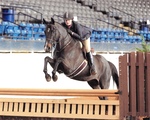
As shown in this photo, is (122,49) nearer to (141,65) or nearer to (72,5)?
(72,5)

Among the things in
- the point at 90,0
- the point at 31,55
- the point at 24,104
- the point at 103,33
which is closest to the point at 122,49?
the point at 103,33

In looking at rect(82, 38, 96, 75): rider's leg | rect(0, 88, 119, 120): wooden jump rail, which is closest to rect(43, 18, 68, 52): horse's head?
rect(82, 38, 96, 75): rider's leg

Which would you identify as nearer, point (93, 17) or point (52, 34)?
point (52, 34)

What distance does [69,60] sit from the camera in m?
8.05

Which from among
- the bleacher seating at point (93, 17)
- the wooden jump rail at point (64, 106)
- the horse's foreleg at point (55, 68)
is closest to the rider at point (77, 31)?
the horse's foreleg at point (55, 68)

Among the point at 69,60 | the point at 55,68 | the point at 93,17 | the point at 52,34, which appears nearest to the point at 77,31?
the point at 69,60

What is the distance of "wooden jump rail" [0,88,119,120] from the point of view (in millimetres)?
5559

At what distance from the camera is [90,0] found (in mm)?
18969

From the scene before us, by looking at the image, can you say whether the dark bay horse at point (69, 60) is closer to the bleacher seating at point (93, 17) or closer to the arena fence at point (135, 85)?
the arena fence at point (135, 85)

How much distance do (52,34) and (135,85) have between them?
2716 millimetres

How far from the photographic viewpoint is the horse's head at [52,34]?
754 centimetres

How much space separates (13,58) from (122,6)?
1065 cm

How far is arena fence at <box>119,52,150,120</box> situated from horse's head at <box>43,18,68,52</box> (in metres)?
2.44

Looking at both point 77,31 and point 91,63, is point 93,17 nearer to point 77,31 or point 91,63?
point 91,63
